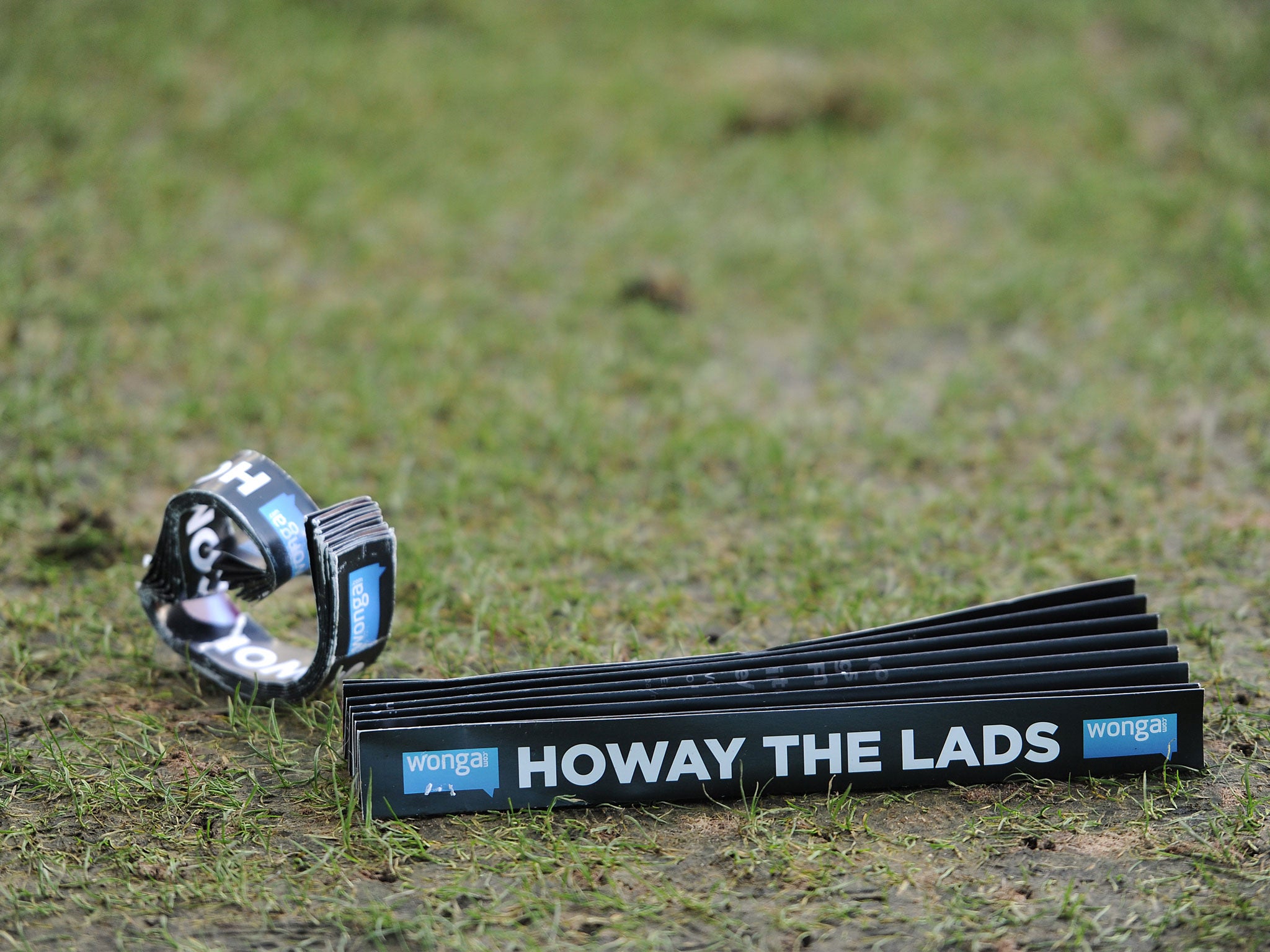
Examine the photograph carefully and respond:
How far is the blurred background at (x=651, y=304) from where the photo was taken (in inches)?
131

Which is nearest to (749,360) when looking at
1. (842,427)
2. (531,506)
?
(842,427)

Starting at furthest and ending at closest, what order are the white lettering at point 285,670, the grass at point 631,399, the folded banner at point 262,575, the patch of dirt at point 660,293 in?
the patch of dirt at point 660,293
the white lettering at point 285,670
the folded banner at point 262,575
the grass at point 631,399

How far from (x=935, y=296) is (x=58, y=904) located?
386cm

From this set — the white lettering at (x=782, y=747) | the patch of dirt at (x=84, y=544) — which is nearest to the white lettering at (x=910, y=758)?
the white lettering at (x=782, y=747)

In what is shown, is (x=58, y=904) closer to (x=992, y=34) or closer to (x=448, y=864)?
(x=448, y=864)

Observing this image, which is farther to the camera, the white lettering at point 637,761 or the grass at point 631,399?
the white lettering at point 637,761

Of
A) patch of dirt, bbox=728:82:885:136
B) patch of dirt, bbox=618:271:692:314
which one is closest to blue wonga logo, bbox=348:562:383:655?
patch of dirt, bbox=618:271:692:314

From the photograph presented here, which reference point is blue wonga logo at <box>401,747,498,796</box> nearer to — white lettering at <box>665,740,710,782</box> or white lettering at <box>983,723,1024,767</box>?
white lettering at <box>665,740,710,782</box>

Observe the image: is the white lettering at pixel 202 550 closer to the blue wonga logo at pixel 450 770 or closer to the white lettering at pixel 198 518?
the white lettering at pixel 198 518

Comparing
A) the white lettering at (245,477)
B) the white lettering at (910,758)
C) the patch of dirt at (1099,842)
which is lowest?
the patch of dirt at (1099,842)

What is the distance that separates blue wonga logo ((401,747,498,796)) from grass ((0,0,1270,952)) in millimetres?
75

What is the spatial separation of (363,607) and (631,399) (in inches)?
74.0

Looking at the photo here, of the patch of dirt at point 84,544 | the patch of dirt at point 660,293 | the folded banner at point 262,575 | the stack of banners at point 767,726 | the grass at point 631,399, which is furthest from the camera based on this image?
the patch of dirt at point 660,293

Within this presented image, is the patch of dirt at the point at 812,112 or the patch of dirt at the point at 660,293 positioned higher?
the patch of dirt at the point at 812,112
